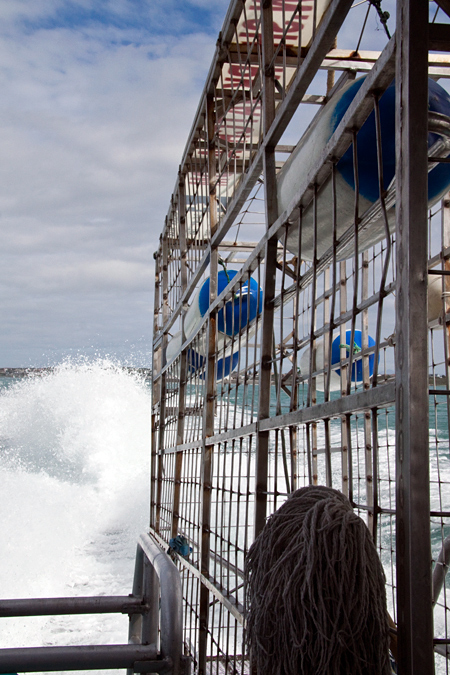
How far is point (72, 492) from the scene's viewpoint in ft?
56.7

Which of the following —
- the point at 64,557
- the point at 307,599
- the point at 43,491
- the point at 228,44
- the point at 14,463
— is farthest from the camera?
the point at 14,463

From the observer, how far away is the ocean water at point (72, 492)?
9.96 m

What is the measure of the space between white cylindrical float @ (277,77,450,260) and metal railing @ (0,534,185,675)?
1.40 m

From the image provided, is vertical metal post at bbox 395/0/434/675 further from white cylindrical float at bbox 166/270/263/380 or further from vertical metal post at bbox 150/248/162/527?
vertical metal post at bbox 150/248/162/527

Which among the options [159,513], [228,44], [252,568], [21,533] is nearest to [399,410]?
[252,568]

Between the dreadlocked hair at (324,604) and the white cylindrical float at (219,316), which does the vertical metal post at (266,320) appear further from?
the white cylindrical float at (219,316)

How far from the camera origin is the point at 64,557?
1180 cm

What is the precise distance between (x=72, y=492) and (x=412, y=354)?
17.1 meters

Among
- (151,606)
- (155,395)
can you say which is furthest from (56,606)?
(155,395)

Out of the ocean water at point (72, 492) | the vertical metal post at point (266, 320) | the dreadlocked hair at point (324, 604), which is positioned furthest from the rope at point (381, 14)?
the ocean water at point (72, 492)

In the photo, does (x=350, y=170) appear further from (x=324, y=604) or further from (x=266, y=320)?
(x=324, y=604)

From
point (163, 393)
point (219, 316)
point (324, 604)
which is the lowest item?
point (324, 604)

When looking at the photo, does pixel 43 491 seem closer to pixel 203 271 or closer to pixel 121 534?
pixel 121 534

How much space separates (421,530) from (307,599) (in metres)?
0.35
